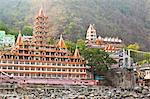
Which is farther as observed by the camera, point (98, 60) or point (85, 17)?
point (85, 17)

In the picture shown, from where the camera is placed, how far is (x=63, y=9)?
148625 millimetres

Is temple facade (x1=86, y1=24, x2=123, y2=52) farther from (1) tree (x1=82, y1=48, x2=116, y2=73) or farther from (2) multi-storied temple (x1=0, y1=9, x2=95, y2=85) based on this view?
(2) multi-storied temple (x1=0, y1=9, x2=95, y2=85)

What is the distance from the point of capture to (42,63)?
79.0 metres

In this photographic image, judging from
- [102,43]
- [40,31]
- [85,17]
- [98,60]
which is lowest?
[98,60]

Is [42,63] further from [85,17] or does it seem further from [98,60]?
[85,17]

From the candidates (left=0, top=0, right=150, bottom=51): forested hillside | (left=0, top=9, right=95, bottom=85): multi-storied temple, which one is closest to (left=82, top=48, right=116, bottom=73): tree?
(left=0, top=9, right=95, bottom=85): multi-storied temple

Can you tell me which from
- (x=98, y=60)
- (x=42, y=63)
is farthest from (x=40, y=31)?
(x=98, y=60)

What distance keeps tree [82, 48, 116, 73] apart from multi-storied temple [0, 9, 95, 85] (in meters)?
1.65

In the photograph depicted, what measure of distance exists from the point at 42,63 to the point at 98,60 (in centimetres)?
1031

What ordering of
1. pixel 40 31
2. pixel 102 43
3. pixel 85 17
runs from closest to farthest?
1. pixel 40 31
2. pixel 102 43
3. pixel 85 17

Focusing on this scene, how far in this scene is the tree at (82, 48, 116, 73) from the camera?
80.6 m

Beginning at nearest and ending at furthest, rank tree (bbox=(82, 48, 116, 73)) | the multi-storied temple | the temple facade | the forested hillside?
the multi-storied temple < tree (bbox=(82, 48, 116, 73)) < the temple facade < the forested hillside

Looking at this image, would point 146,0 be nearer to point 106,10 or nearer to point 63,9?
point 106,10

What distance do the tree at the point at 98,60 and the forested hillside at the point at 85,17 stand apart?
43.6 metres
